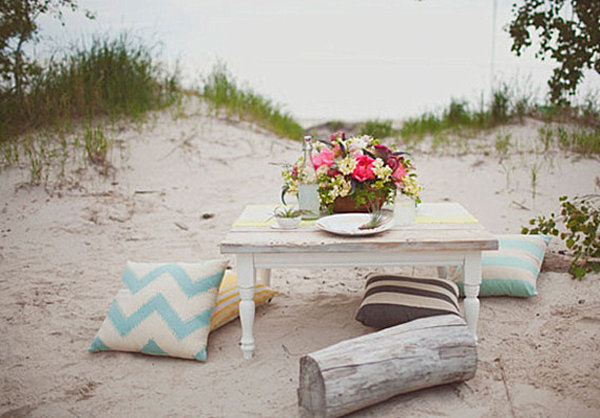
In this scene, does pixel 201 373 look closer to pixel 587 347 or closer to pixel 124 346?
pixel 124 346

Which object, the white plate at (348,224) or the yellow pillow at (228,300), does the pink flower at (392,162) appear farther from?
the yellow pillow at (228,300)

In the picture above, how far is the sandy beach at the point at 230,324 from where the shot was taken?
225 centimetres

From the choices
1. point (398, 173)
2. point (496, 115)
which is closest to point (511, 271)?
point (398, 173)

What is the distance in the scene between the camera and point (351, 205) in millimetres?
2773

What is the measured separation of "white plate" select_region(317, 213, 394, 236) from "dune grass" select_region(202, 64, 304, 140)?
4.40m

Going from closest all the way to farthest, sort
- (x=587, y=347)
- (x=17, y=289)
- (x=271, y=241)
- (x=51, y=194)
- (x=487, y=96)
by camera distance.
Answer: (x=271, y=241), (x=587, y=347), (x=17, y=289), (x=51, y=194), (x=487, y=96)

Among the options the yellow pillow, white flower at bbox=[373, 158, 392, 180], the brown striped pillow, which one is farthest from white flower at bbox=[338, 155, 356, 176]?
the yellow pillow

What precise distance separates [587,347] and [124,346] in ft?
6.86

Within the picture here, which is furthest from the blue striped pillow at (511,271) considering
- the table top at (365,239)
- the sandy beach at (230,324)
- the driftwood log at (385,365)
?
the driftwood log at (385,365)

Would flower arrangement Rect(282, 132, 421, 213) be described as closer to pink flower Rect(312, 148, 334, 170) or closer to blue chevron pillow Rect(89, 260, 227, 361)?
pink flower Rect(312, 148, 334, 170)

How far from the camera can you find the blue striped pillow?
3.07m

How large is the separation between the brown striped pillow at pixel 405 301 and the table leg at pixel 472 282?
0.12 m

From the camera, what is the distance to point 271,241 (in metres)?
2.42

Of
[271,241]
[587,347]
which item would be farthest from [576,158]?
[271,241]
